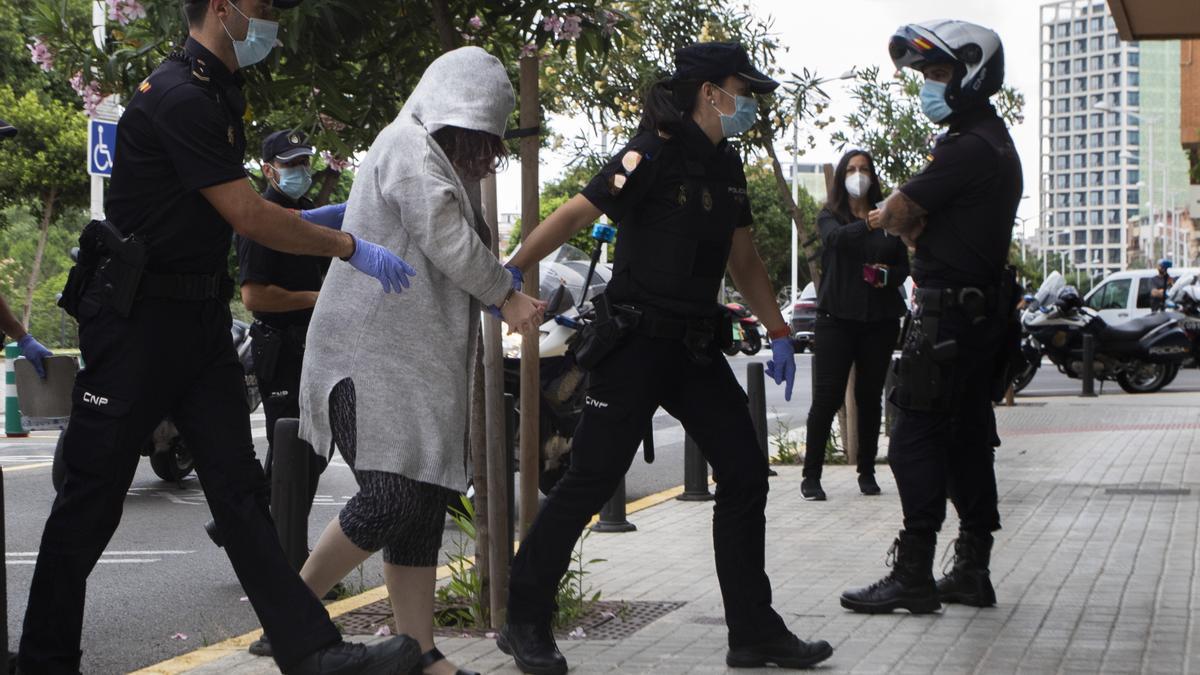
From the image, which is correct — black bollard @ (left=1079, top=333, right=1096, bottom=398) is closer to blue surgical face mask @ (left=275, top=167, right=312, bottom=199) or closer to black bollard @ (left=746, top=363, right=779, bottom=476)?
black bollard @ (left=746, top=363, right=779, bottom=476)

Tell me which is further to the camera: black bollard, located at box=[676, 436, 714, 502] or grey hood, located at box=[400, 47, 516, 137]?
black bollard, located at box=[676, 436, 714, 502]

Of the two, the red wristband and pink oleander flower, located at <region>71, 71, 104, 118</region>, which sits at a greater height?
pink oleander flower, located at <region>71, 71, 104, 118</region>

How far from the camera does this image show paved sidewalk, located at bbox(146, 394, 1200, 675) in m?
5.03

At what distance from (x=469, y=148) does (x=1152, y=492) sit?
6.60 metres

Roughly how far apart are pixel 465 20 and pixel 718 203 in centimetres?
117

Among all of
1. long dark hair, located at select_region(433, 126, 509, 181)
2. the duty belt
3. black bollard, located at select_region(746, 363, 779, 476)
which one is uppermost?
long dark hair, located at select_region(433, 126, 509, 181)

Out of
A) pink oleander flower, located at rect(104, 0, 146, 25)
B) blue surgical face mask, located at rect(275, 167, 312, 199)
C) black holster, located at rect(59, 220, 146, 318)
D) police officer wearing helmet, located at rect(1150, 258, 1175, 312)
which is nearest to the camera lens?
black holster, located at rect(59, 220, 146, 318)

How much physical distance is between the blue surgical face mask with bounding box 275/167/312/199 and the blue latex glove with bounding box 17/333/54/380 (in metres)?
1.28

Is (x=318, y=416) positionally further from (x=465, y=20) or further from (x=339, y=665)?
(x=465, y=20)

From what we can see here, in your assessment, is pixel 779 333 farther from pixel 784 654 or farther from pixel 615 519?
pixel 615 519

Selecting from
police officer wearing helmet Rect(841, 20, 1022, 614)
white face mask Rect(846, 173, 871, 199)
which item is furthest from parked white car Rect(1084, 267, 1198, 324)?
police officer wearing helmet Rect(841, 20, 1022, 614)

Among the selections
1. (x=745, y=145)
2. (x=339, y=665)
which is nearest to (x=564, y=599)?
(x=339, y=665)

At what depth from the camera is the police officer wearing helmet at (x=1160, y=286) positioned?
28047 mm

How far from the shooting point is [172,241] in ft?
13.4
